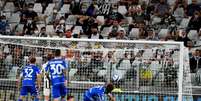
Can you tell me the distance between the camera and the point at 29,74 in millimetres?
14734

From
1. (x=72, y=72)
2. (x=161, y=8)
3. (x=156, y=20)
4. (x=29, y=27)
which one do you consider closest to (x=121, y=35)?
(x=156, y=20)

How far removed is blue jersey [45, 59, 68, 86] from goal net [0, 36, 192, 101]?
1.61 feet

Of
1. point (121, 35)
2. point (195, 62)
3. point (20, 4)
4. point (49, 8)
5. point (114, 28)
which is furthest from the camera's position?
point (20, 4)

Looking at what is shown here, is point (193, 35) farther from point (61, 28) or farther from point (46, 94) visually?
point (46, 94)

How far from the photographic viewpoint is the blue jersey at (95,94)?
13031mm

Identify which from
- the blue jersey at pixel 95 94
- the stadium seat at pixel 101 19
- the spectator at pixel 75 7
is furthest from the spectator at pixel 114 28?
the blue jersey at pixel 95 94

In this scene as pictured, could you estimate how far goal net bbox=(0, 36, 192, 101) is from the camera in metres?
14.1

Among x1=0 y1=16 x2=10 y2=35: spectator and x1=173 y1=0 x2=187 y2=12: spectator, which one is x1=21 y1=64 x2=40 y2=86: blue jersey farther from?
x1=173 y1=0 x2=187 y2=12: spectator

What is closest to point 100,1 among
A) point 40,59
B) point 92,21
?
point 92,21

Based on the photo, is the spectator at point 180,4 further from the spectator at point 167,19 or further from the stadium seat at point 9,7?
the stadium seat at point 9,7

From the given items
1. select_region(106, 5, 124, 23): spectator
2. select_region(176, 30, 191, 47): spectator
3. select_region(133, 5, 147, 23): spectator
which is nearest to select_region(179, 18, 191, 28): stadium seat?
select_region(176, 30, 191, 47): spectator

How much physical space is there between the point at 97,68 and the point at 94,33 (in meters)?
3.66

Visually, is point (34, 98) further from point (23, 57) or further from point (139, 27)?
point (139, 27)

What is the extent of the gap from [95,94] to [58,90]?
1.35 meters
